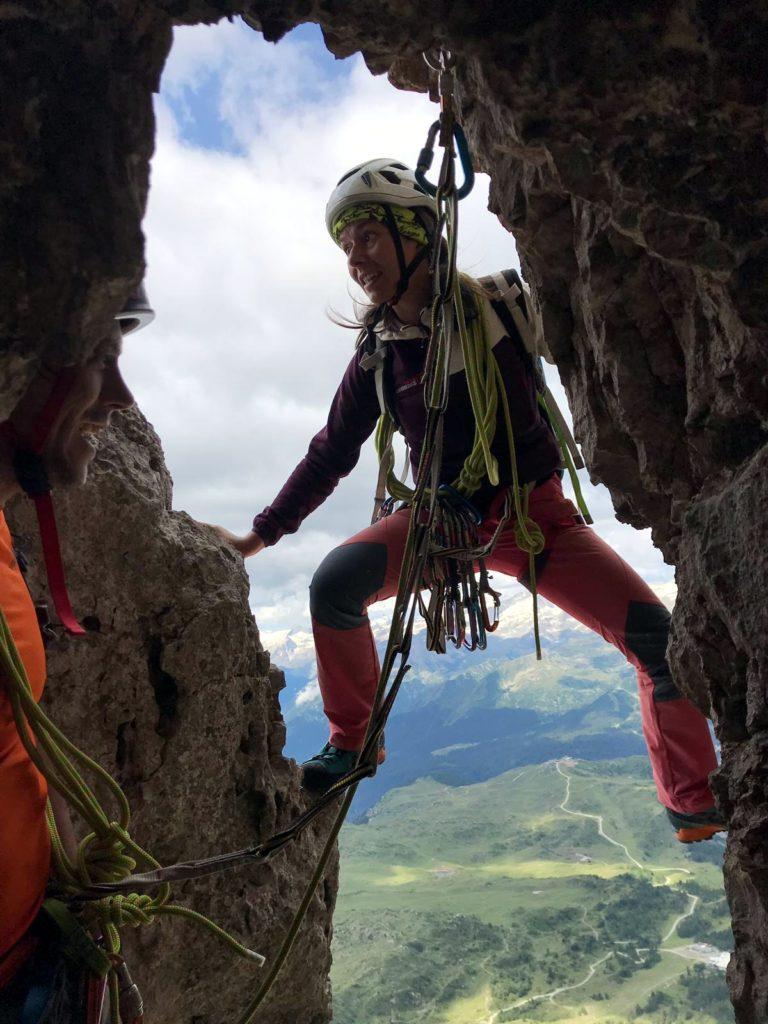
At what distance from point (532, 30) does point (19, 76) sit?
1.02 meters

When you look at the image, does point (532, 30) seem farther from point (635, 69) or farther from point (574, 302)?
point (574, 302)

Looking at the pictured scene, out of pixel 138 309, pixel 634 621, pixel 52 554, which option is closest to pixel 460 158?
pixel 138 309

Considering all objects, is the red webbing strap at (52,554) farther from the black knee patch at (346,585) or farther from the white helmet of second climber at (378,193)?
the white helmet of second climber at (378,193)

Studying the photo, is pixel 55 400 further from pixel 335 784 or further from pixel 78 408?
pixel 335 784

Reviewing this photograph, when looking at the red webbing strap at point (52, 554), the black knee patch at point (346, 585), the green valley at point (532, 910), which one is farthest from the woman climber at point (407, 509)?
the green valley at point (532, 910)

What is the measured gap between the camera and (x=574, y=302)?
224 cm

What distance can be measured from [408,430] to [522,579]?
0.91m

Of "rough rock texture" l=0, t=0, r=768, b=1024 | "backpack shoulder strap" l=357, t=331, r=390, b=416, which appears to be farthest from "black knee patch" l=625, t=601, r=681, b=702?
"backpack shoulder strap" l=357, t=331, r=390, b=416

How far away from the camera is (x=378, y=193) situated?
3.07 metres

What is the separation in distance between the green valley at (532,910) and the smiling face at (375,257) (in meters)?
16.1

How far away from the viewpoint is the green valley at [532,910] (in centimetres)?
1831

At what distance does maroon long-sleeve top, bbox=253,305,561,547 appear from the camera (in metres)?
2.97

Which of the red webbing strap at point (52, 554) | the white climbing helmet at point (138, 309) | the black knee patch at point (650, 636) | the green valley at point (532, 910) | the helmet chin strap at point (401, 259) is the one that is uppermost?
the helmet chin strap at point (401, 259)

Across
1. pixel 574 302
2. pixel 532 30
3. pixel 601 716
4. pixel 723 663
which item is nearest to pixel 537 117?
pixel 532 30
